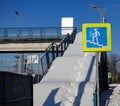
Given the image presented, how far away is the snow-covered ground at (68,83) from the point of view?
23250 mm

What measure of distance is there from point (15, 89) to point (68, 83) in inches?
551

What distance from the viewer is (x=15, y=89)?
495 inches

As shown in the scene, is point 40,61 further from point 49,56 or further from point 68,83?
point 68,83

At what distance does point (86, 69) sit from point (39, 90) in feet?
17.9

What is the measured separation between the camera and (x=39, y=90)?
2494cm

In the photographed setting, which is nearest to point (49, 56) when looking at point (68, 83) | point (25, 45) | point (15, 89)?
point (68, 83)

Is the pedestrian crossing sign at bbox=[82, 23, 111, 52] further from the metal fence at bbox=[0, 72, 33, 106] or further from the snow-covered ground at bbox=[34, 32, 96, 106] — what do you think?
the snow-covered ground at bbox=[34, 32, 96, 106]

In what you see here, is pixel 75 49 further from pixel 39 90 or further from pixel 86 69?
pixel 39 90

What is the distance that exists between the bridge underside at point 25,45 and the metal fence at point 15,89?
3599 cm

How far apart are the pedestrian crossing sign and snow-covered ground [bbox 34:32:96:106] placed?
6.71m

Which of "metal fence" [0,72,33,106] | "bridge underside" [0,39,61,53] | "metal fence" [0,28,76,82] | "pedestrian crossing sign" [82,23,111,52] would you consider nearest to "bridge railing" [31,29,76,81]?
"metal fence" [0,28,76,82]

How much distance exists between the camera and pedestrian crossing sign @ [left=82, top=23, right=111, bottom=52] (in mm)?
16062

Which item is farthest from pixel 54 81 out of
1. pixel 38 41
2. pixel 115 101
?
pixel 38 41

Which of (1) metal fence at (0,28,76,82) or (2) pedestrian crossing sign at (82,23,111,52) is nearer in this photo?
(2) pedestrian crossing sign at (82,23,111,52)
